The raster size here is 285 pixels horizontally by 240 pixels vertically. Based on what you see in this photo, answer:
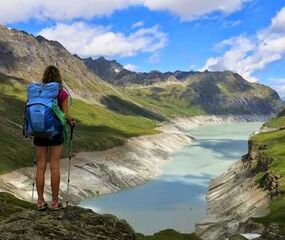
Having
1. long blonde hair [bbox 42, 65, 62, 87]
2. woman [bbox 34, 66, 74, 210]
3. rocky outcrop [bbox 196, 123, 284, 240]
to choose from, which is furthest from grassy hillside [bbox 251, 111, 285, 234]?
long blonde hair [bbox 42, 65, 62, 87]

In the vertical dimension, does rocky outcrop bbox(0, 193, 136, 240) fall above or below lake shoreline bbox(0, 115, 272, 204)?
below

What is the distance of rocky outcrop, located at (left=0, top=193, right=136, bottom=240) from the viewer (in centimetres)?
1334

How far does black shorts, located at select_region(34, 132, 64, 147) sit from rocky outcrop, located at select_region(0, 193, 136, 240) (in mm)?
2078

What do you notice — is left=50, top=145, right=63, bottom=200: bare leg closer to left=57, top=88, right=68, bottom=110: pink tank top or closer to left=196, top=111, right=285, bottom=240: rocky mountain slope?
left=57, top=88, right=68, bottom=110: pink tank top

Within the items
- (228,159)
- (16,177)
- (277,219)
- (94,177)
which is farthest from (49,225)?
(228,159)

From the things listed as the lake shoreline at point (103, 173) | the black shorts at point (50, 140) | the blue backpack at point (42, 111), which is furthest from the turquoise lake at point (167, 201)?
the blue backpack at point (42, 111)

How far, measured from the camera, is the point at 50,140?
15086 millimetres

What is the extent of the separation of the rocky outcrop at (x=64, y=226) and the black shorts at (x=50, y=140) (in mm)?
2078

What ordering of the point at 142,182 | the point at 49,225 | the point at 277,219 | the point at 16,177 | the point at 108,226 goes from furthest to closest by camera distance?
the point at 142,182, the point at 16,177, the point at 277,219, the point at 108,226, the point at 49,225

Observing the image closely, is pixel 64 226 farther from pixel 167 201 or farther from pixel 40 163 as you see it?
pixel 167 201

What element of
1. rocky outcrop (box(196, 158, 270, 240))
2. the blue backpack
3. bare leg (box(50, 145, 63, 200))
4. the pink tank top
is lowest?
bare leg (box(50, 145, 63, 200))

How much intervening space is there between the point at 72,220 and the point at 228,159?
158 metres

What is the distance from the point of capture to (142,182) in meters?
124

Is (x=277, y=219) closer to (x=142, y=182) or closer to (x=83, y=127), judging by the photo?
(x=142, y=182)
